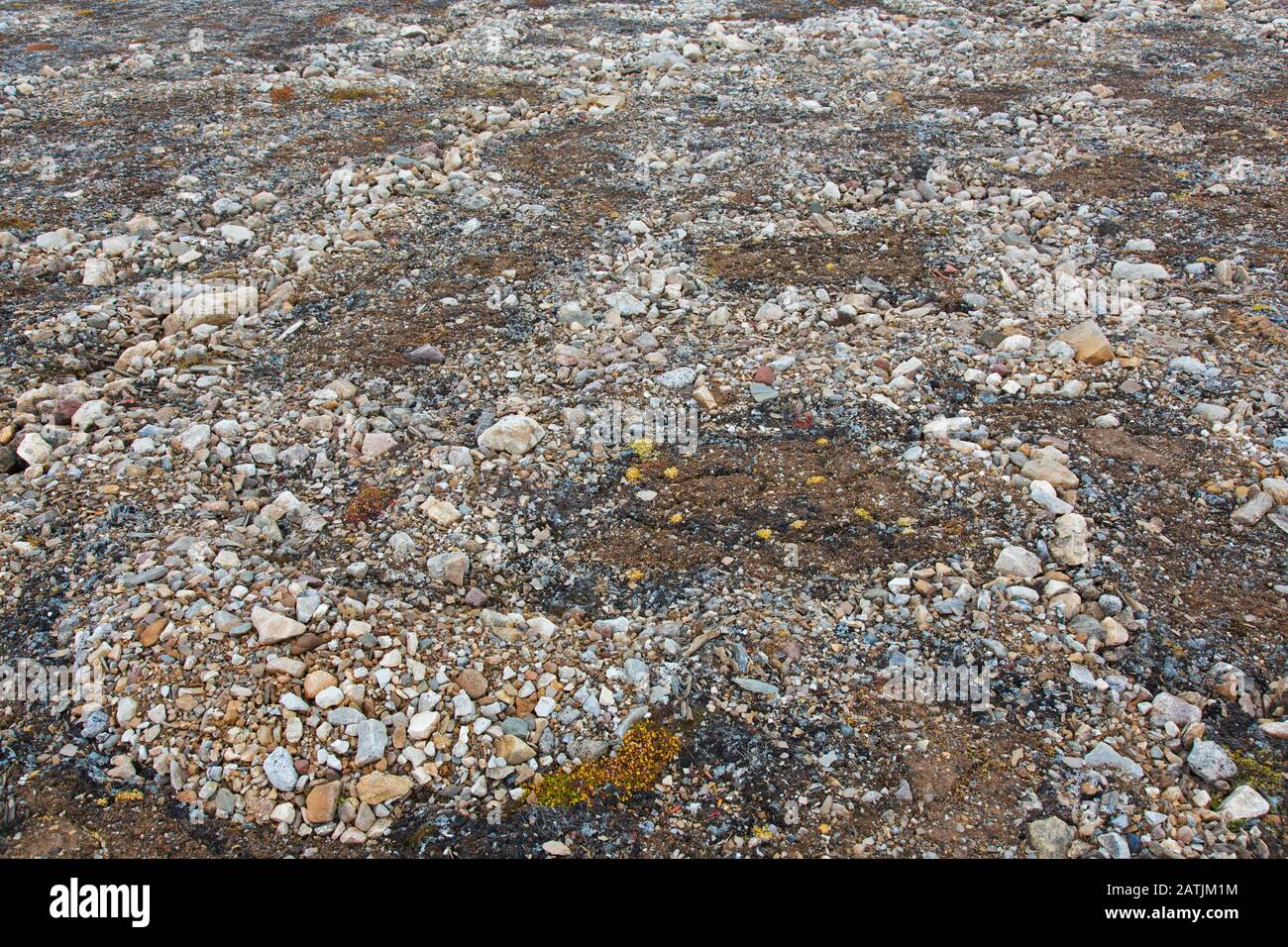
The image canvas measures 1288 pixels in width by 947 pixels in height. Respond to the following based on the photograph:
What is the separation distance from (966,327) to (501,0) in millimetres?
12748

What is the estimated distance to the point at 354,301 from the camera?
7438 mm

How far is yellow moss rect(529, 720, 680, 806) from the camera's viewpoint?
3.89m

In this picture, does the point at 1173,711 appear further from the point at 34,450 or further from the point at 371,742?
the point at 34,450

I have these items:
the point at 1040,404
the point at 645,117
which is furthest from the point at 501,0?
the point at 1040,404

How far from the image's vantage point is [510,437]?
5.79 metres

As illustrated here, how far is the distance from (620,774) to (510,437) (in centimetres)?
258

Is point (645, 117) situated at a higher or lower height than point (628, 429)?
higher

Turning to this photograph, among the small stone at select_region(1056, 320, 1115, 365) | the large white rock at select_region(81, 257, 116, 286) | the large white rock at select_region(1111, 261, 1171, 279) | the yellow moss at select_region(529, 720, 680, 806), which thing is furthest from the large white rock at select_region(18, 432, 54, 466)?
the large white rock at select_region(1111, 261, 1171, 279)

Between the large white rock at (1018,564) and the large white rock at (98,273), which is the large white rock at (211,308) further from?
the large white rock at (1018,564)

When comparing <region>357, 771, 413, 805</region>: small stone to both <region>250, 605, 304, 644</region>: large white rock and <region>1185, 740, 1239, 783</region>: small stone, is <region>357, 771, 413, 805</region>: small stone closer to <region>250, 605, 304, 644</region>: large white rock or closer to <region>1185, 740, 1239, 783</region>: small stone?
<region>250, 605, 304, 644</region>: large white rock

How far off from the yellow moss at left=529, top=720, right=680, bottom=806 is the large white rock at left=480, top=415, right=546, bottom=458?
2303 mm

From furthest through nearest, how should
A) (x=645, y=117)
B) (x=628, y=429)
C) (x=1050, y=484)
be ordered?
(x=645, y=117), (x=628, y=429), (x=1050, y=484)
